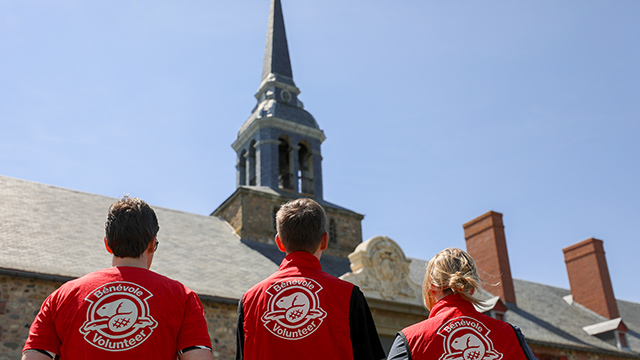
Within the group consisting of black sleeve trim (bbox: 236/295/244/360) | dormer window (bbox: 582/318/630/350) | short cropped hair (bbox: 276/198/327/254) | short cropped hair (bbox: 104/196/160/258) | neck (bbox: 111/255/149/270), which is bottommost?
black sleeve trim (bbox: 236/295/244/360)

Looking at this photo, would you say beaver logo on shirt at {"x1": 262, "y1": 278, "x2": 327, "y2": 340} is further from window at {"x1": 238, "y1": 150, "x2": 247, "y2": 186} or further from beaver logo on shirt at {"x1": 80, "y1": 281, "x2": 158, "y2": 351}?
window at {"x1": 238, "y1": 150, "x2": 247, "y2": 186}

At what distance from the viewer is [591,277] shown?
26.0 m

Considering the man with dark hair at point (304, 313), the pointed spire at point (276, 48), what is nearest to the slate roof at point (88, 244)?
the pointed spire at point (276, 48)

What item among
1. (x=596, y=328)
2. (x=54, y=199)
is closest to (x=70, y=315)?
(x=54, y=199)

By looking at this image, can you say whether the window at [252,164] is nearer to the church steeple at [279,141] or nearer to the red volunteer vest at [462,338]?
the church steeple at [279,141]

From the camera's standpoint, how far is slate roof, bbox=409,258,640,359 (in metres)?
19.6

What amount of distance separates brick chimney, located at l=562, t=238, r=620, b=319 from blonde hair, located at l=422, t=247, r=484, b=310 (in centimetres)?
2472

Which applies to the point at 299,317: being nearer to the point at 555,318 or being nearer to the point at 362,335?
the point at 362,335

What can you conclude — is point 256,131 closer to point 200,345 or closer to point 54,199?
point 54,199

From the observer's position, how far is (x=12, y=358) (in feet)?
35.3

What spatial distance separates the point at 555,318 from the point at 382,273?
9741 millimetres

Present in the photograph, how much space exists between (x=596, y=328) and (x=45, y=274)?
1934 cm

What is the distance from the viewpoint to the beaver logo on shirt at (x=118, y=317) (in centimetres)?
257

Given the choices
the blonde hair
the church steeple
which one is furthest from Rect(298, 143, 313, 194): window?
the blonde hair
